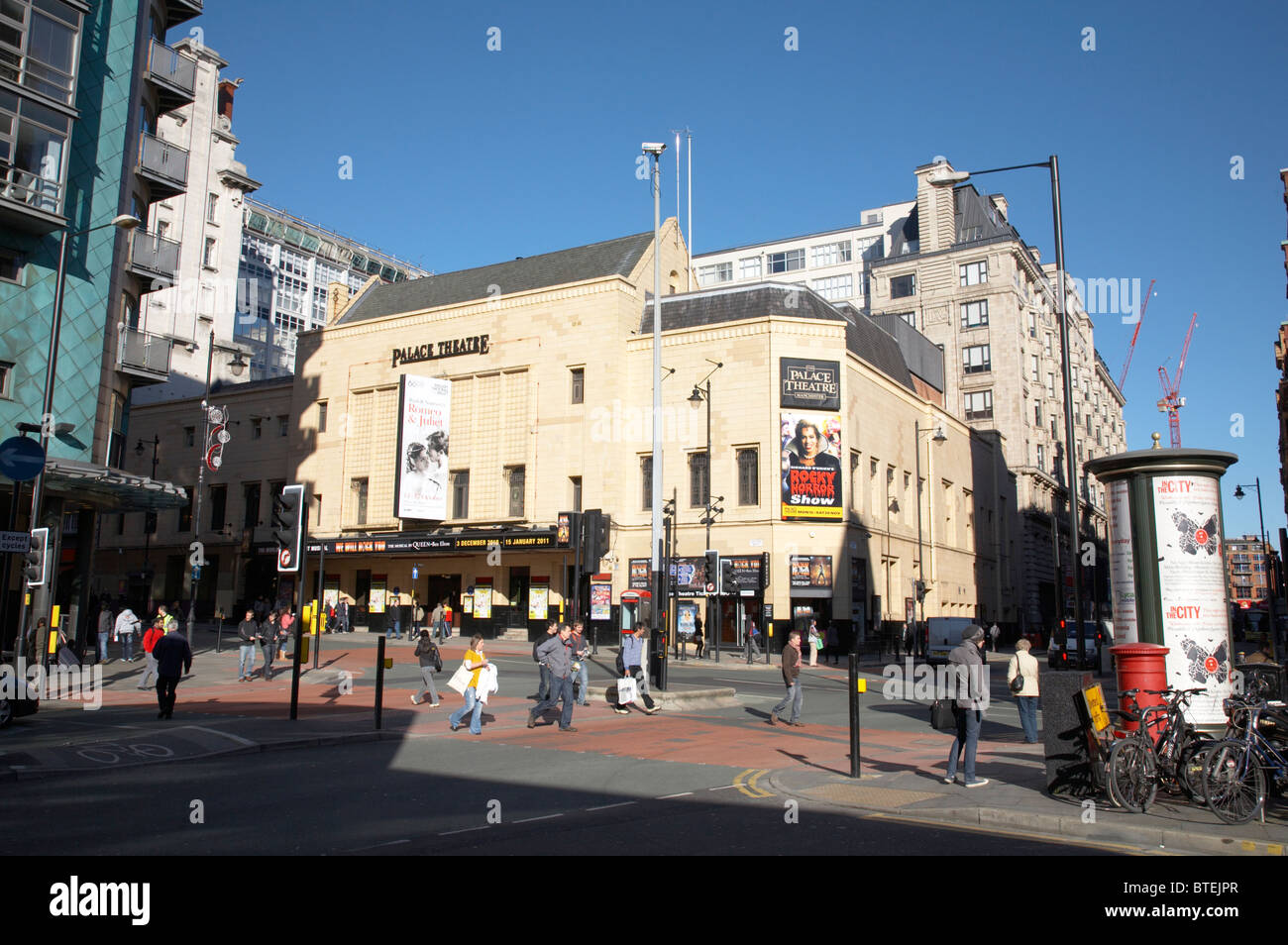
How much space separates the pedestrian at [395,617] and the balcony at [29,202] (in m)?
25.3

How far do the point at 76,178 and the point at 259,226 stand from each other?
6911 cm

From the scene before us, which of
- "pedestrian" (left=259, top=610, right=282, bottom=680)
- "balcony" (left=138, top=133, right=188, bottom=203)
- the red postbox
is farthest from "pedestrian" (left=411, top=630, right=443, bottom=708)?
"balcony" (left=138, top=133, right=188, bottom=203)

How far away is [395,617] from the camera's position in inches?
1802

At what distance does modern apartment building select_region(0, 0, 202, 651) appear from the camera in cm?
2322

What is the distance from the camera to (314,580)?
55.5 meters

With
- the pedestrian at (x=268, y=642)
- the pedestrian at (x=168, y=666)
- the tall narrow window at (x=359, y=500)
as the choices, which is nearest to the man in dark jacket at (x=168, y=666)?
the pedestrian at (x=168, y=666)

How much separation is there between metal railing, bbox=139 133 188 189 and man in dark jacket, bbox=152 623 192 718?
17657 millimetres

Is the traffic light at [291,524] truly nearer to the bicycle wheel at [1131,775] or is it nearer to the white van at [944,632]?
the bicycle wheel at [1131,775]

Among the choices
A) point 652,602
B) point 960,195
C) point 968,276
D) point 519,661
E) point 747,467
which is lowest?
point 519,661

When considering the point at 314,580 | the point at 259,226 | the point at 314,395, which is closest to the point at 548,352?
the point at 314,395

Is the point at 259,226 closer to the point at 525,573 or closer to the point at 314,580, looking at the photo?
the point at 314,580

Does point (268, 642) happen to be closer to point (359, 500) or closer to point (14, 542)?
point (14, 542)

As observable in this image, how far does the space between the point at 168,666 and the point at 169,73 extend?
21730 mm

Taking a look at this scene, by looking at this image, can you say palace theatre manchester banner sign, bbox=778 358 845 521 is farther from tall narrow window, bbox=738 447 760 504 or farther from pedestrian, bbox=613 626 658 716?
pedestrian, bbox=613 626 658 716
